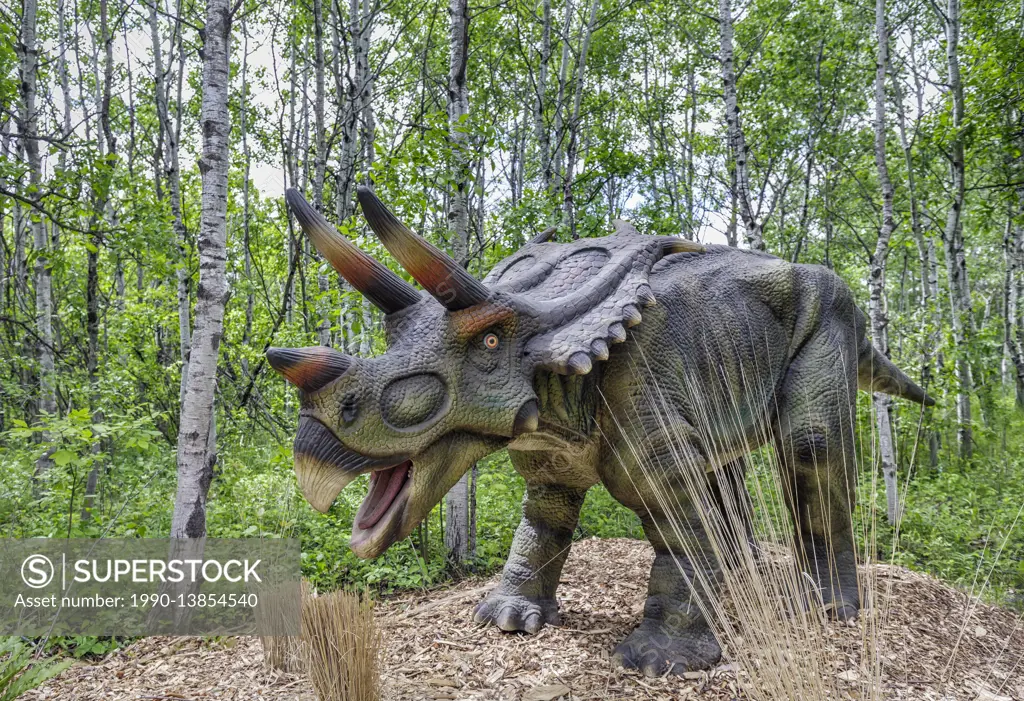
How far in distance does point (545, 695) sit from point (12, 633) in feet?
8.52

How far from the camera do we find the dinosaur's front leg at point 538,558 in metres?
3.05

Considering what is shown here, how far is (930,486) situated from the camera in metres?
7.23

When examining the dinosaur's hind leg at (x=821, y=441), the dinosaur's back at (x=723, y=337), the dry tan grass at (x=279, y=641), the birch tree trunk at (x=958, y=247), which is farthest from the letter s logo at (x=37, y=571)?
the birch tree trunk at (x=958, y=247)

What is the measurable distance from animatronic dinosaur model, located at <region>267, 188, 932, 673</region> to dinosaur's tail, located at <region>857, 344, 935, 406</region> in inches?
0.7

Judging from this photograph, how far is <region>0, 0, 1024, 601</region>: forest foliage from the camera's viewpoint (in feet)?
15.4

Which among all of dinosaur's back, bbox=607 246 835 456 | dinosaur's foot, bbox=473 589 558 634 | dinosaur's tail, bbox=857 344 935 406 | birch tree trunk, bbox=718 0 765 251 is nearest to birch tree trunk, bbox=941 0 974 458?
birch tree trunk, bbox=718 0 765 251

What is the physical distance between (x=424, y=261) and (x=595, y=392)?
85 cm

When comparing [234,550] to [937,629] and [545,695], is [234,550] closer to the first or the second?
[545,695]

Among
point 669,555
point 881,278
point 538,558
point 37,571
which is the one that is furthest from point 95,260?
point 881,278

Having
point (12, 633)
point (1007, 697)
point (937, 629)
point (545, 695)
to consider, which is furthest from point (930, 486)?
point (12, 633)

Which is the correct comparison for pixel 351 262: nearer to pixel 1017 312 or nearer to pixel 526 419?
pixel 526 419

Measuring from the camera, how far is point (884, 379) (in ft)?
12.4

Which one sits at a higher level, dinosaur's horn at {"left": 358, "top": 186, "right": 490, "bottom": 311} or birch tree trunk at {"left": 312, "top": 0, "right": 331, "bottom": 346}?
birch tree trunk at {"left": 312, "top": 0, "right": 331, "bottom": 346}
